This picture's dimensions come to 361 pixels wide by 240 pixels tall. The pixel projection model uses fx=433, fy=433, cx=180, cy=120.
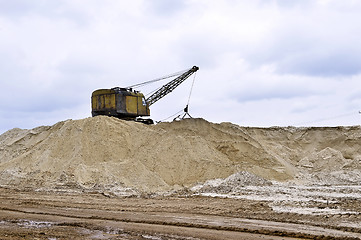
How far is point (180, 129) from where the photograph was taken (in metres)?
25.5

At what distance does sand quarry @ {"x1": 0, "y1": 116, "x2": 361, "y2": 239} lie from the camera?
1010cm

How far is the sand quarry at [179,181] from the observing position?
1010 centimetres

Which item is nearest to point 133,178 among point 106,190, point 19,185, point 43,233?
point 106,190

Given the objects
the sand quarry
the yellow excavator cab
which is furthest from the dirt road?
the yellow excavator cab

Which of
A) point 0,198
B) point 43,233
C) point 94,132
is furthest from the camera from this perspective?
point 94,132

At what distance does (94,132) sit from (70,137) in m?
1.48

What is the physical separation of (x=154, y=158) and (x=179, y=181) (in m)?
2.08

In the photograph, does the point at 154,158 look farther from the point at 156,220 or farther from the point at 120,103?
the point at 156,220

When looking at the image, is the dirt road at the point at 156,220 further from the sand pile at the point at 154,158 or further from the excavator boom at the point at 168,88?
the excavator boom at the point at 168,88

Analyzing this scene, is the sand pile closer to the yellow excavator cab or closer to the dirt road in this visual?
the yellow excavator cab

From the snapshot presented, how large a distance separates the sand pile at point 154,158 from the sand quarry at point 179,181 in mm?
60

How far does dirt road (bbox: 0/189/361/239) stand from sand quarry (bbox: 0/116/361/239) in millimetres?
28

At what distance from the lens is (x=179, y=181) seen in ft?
71.7

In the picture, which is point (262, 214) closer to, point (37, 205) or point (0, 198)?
point (37, 205)
